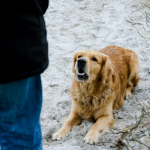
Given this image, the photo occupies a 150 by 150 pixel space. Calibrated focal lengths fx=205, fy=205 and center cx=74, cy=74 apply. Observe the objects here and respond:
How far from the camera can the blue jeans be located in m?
1.10

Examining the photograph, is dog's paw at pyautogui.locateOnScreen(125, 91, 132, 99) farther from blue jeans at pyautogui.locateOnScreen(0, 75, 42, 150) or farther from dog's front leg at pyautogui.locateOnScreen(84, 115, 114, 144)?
blue jeans at pyautogui.locateOnScreen(0, 75, 42, 150)

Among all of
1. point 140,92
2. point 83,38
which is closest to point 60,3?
point 83,38

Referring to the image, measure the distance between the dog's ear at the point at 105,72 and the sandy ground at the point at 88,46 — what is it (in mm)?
561

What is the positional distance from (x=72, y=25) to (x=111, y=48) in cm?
242

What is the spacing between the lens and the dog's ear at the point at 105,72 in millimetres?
2842

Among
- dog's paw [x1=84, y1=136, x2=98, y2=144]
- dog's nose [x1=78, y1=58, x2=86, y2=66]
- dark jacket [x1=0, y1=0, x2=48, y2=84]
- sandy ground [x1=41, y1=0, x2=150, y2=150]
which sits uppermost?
dark jacket [x1=0, y1=0, x2=48, y2=84]

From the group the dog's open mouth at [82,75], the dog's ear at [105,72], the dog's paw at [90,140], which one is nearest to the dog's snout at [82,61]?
the dog's open mouth at [82,75]

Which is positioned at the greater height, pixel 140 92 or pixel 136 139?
pixel 136 139

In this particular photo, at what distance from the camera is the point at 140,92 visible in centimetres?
344

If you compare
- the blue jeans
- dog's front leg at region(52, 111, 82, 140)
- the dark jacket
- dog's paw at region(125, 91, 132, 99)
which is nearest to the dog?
dog's front leg at region(52, 111, 82, 140)

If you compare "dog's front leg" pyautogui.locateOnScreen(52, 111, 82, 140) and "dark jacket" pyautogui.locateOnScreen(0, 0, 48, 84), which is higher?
"dark jacket" pyautogui.locateOnScreen(0, 0, 48, 84)

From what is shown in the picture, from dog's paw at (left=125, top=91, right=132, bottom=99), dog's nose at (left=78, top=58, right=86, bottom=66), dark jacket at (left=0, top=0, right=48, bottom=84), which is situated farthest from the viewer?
dog's paw at (left=125, top=91, right=132, bottom=99)

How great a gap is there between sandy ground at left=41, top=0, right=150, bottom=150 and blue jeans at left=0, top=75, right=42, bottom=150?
117cm

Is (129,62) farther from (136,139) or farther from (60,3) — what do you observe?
(60,3)
